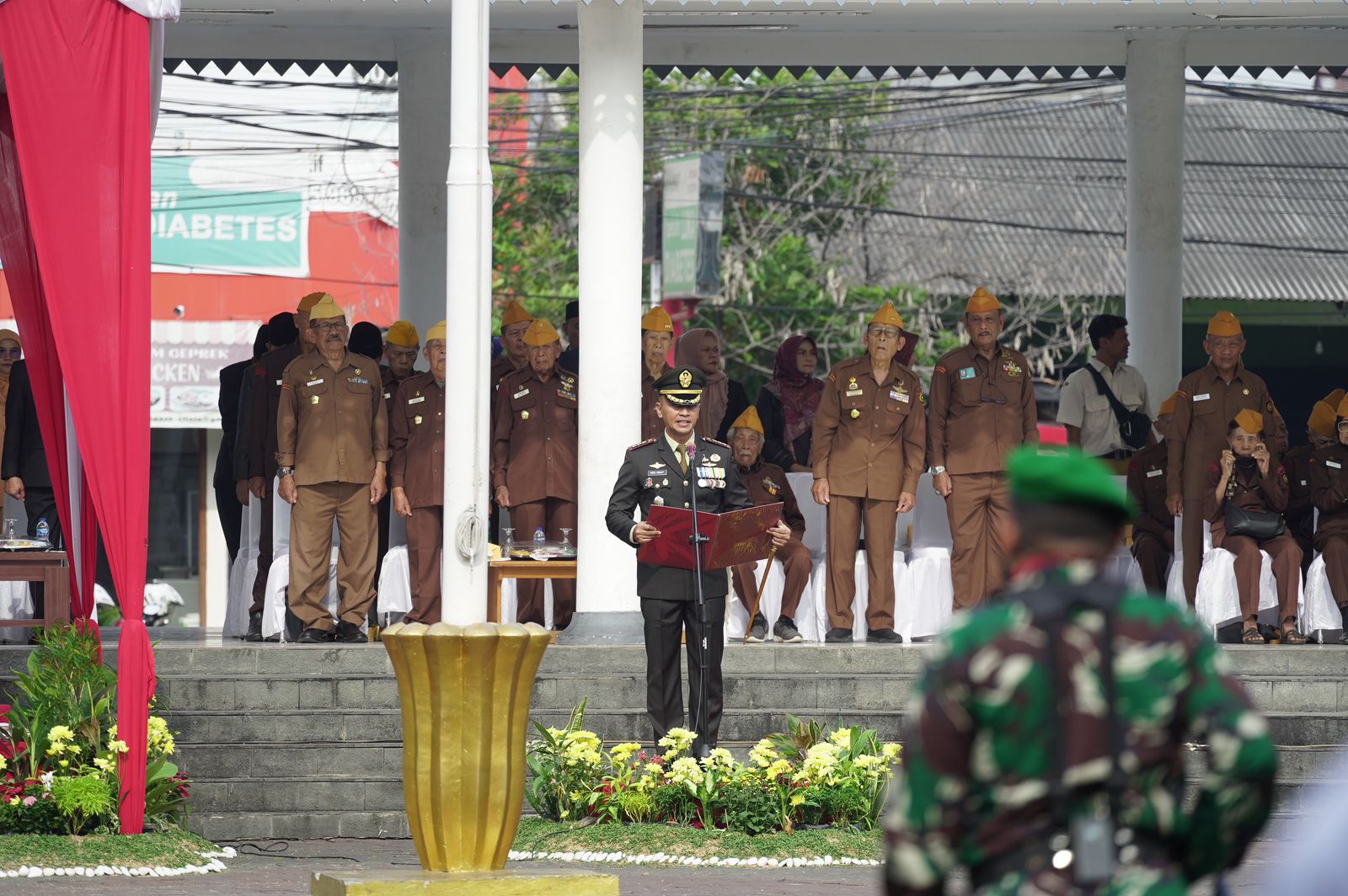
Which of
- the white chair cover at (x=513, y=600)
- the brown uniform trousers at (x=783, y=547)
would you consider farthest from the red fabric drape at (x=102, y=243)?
the brown uniform trousers at (x=783, y=547)

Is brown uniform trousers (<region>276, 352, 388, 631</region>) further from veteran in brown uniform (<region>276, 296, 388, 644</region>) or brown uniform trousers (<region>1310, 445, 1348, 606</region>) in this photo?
brown uniform trousers (<region>1310, 445, 1348, 606</region>)

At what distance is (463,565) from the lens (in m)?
8.00

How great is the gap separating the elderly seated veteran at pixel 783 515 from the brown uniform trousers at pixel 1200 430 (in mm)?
2368

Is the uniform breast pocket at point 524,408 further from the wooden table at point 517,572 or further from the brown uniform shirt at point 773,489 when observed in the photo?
the brown uniform shirt at point 773,489

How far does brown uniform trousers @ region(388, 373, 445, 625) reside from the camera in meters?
12.8

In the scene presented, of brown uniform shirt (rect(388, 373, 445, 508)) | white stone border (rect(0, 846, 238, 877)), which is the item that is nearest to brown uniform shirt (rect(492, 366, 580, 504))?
brown uniform shirt (rect(388, 373, 445, 508))

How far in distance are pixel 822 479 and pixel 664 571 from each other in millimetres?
2946

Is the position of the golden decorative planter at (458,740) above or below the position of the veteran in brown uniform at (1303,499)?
below

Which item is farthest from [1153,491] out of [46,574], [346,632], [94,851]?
[94,851]

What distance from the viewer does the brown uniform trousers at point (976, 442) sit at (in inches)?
503

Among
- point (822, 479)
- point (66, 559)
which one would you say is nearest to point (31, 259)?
point (66, 559)

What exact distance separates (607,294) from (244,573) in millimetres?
3162

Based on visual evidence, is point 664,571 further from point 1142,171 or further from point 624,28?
point 1142,171

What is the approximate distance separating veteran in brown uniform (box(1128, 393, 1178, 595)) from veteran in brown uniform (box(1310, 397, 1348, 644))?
92 centimetres
